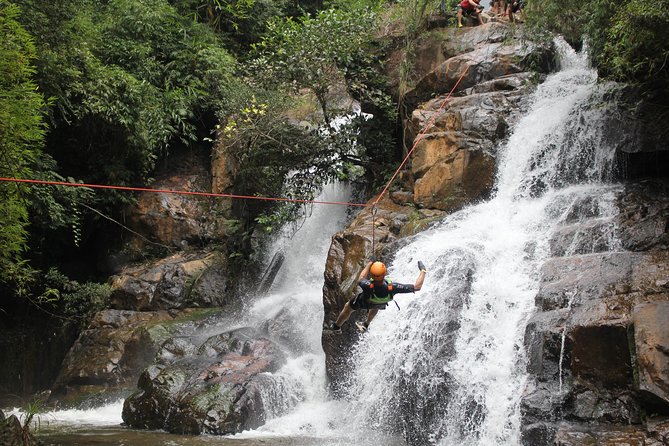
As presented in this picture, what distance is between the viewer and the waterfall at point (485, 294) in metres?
7.93

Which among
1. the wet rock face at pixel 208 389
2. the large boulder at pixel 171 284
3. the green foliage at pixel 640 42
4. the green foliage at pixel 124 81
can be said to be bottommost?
the wet rock face at pixel 208 389

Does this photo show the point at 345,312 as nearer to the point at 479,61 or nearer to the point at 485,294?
the point at 485,294

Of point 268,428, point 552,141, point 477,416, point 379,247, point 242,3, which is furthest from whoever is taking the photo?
point 242,3

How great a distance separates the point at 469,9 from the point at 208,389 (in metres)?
11.8

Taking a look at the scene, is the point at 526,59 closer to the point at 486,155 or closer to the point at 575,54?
the point at 575,54

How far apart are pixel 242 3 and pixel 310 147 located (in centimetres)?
804

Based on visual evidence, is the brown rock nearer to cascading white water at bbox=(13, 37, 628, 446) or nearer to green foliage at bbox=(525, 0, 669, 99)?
cascading white water at bbox=(13, 37, 628, 446)

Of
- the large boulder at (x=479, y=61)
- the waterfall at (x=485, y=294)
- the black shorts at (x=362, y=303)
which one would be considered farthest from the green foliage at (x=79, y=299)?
the large boulder at (x=479, y=61)

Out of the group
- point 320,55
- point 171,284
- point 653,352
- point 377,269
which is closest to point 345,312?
point 377,269

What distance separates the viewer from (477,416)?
771 cm

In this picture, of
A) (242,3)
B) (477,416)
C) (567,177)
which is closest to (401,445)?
(477,416)

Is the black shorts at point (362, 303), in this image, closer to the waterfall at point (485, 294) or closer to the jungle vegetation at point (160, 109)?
the waterfall at point (485, 294)

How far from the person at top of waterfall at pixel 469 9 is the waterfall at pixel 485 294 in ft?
14.9

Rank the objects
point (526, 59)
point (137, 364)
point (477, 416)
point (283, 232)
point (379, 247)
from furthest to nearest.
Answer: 1. point (283, 232)
2. point (526, 59)
3. point (137, 364)
4. point (379, 247)
5. point (477, 416)
